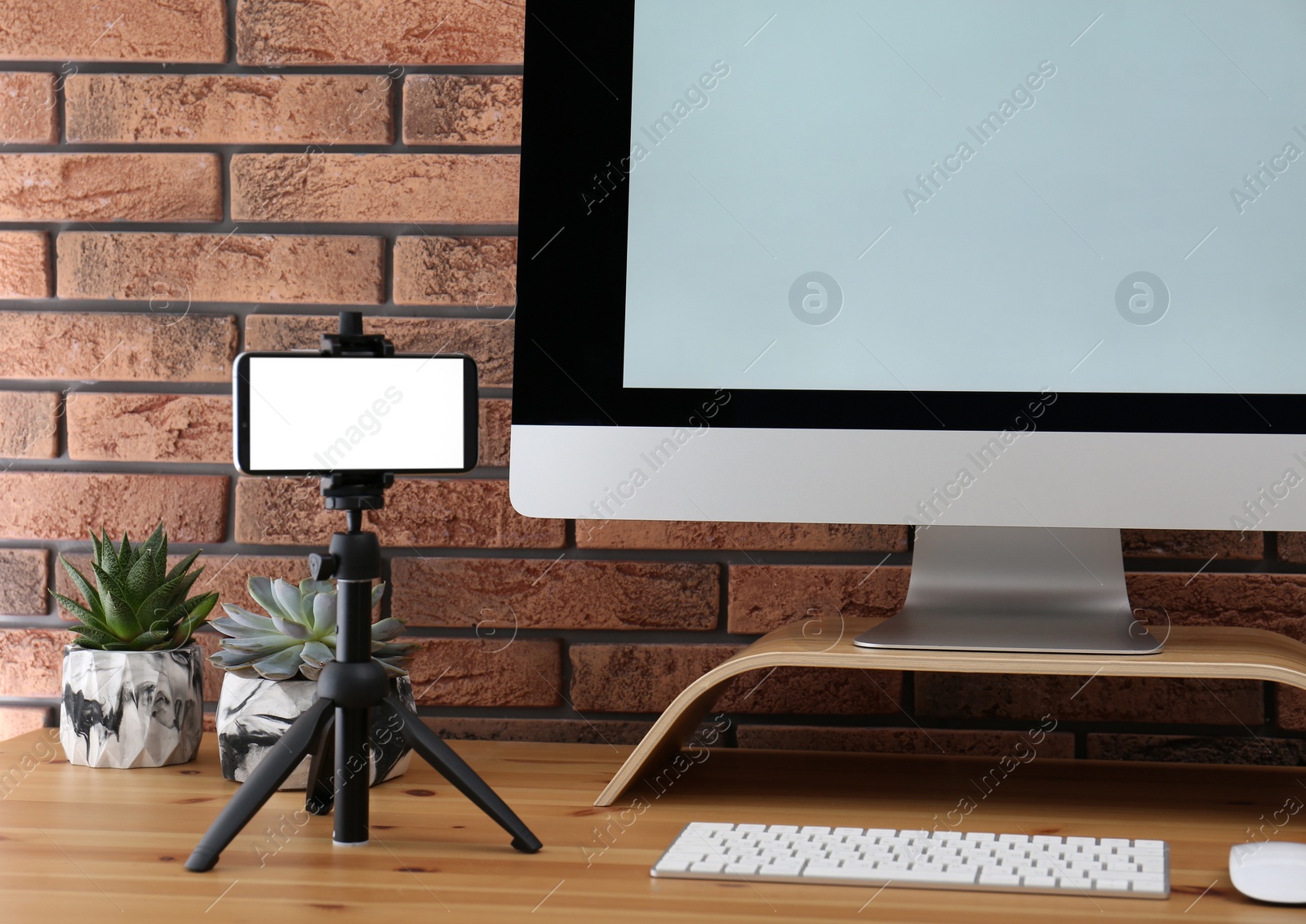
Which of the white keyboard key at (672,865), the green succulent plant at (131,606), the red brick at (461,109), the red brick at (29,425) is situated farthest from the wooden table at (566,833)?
the red brick at (461,109)

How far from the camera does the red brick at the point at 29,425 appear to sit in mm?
1176

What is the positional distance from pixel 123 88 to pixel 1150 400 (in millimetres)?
1083

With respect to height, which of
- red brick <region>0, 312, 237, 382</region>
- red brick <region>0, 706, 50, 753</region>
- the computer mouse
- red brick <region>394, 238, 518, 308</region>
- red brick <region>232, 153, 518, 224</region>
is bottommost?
red brick <region>0, 706, 50, 753</region>

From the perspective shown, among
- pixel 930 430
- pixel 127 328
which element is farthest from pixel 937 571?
pixel 127 328

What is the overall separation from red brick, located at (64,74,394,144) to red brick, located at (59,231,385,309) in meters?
0.11

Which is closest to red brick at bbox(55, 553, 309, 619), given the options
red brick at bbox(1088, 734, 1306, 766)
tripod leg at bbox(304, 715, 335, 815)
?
tripod leg at bbox(304, 715, 335, 815)

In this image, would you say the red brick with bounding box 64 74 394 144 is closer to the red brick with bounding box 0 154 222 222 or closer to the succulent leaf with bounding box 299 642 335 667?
the red brick with bounding box 0 154 222 222

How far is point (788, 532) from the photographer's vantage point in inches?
43.8

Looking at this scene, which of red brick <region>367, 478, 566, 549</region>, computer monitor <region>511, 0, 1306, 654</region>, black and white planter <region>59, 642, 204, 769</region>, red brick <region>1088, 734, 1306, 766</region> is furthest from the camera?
red brick <region>367, 478, 566, 549</region>

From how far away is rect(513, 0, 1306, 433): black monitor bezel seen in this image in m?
0.83

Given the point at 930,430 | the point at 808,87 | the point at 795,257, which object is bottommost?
the point at 930,430

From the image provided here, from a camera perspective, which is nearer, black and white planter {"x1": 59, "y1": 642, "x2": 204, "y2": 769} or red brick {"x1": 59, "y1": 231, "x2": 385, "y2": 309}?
black and white planter {"x1": 59, "y1": 642, "x2": 204, "y2": 769}

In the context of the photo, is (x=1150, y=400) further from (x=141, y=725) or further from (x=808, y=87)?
(x=141, y=725)

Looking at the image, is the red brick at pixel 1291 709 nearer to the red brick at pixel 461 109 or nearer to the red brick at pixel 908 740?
the red brick at pixel 908 740
